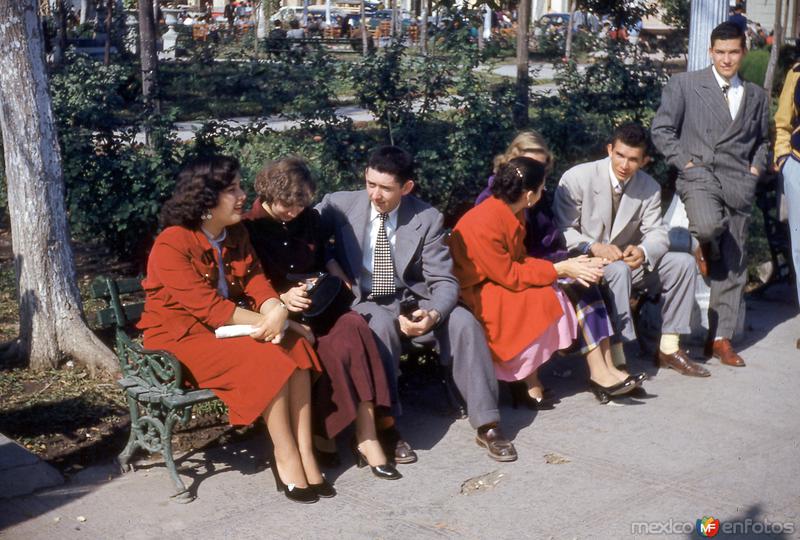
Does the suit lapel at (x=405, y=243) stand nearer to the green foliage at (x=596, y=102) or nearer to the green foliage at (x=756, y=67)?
the green foliage at (x=596, y=102)

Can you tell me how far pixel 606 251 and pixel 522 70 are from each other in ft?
10.4

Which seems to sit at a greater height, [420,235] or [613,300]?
[420,235]

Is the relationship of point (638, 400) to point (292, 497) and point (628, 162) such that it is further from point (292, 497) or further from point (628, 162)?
point (292, 497)

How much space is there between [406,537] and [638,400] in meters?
2.10

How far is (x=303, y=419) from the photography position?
4.56 meters

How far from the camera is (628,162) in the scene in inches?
241

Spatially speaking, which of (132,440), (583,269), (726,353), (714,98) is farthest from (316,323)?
(714,98)

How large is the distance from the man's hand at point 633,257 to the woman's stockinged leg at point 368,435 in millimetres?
1987

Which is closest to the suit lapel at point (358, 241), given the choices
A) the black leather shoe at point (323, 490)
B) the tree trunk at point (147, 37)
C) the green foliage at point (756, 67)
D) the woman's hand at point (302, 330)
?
the woman's hand at point (302, 330)

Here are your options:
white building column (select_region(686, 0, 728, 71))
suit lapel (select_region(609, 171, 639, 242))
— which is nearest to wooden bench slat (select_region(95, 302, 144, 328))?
suit lapel (select_region(609, 171, 639, 242))

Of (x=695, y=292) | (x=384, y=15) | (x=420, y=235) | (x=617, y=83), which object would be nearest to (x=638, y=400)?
(x=695, y=292)

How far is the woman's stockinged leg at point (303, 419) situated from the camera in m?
4.54

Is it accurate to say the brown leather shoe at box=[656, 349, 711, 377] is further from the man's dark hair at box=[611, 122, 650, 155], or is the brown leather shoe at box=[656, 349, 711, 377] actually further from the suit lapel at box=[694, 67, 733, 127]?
the suit lapel at box=[694, 67, 733, 127]

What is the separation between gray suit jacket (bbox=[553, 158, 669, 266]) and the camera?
6254 millimetres
